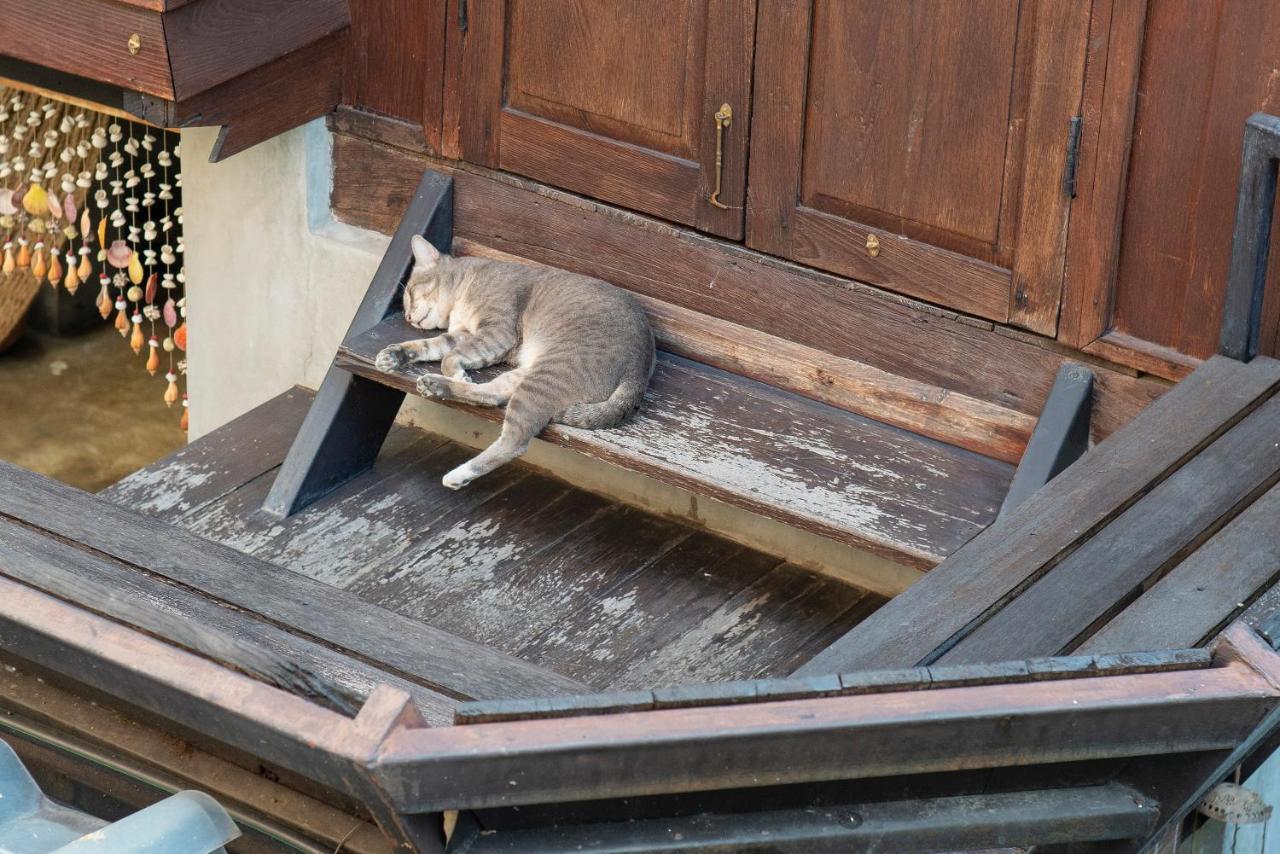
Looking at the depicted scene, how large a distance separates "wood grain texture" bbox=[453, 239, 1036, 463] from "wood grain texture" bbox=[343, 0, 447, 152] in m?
0.75

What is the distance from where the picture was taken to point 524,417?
3.71 metres

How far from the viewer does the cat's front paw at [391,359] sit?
389 cm

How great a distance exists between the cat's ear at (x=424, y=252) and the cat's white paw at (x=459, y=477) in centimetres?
51

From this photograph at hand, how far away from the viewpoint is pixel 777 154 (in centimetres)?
371

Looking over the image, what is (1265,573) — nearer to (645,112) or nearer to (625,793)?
(625,793)

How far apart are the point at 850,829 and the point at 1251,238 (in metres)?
1.53

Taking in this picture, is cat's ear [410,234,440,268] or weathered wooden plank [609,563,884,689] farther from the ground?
cat's ear [410,234,440,268]

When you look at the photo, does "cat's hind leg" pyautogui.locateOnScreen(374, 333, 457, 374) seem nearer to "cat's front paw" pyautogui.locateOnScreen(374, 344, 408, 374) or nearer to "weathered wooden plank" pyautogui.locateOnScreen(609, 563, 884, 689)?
"cat's front paw" pyautogui.locateOnScreen(374, 344, 408, 374)

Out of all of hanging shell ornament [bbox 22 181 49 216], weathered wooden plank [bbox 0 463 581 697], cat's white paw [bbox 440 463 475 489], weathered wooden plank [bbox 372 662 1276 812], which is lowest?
cat's white paw [bbox 440 463 475 489]

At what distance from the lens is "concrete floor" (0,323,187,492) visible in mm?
5578

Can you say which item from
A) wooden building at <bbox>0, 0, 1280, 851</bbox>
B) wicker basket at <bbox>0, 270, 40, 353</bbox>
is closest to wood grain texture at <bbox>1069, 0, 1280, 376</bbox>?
wooden building at <bbox>0, 0, 1280, 851</bbox>

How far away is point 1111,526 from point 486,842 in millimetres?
1195

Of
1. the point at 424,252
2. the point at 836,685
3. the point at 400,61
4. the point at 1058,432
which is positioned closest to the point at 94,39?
the point at 400,61

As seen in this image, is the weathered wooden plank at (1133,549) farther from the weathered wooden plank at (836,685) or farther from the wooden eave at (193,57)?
the wooden eave at (193,57)
